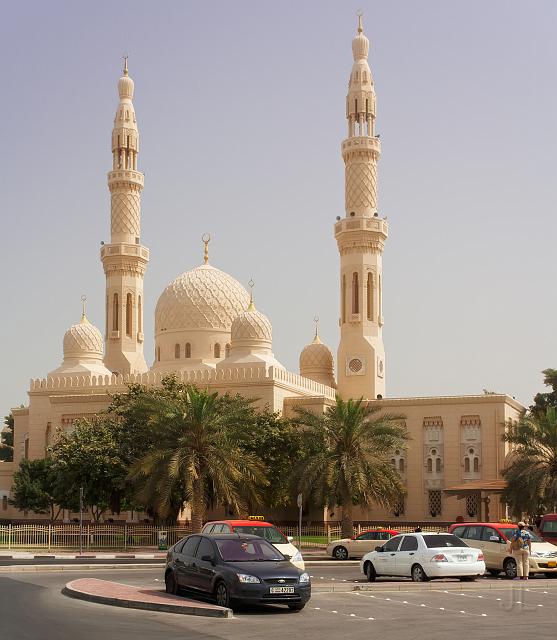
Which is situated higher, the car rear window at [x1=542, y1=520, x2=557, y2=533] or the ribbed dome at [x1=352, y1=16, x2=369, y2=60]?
the ribbed dome at [x1=352, y1=16, x2=369, y2=60]

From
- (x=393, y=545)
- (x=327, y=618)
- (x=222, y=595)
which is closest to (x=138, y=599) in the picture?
(x=222, y=595)

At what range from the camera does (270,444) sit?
46281mm

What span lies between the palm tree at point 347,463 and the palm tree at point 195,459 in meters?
2.15

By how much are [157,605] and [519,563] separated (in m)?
9.63

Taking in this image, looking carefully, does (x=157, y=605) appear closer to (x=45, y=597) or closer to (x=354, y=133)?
(x=45, y=597)

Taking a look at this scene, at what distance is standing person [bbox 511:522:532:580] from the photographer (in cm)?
2341

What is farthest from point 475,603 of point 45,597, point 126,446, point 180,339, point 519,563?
point 180,339

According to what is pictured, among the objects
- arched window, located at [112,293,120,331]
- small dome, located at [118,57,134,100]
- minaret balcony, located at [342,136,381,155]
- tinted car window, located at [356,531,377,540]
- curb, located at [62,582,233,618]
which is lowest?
curb, located at [62,582,233,618]

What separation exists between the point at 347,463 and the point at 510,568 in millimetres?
14971

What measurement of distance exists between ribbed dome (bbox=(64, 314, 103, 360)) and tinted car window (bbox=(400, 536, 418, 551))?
3860 centimetres

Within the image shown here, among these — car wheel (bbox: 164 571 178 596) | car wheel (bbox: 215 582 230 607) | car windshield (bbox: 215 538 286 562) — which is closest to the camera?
car wheel (bbox: 215 582 230 607)

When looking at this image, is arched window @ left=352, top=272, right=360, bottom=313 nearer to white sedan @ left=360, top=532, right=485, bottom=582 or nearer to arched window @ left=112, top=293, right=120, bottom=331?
arched window @ left=112, top=293, right=120, bottom=331

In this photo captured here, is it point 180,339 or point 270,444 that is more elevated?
point 180,339

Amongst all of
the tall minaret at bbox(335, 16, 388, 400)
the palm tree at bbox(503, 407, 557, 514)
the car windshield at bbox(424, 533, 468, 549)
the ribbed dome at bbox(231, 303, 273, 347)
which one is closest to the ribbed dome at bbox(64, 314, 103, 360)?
the ribbed dome at bbox(231, 303, 273, 347)
